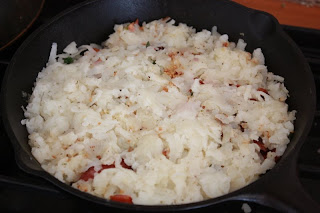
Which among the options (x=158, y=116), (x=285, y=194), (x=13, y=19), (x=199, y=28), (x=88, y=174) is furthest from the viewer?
(x=199, y=28)

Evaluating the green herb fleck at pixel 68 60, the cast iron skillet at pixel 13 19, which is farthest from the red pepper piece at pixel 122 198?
the cast iron skillet at pixel 13 19

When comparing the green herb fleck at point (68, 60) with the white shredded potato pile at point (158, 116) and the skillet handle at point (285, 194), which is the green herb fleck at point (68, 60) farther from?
the skillet handle at point (285, 194)

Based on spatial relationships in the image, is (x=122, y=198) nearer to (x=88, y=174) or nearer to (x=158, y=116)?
(x=88, y=174)

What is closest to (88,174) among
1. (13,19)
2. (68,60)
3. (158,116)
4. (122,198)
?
(122,198)

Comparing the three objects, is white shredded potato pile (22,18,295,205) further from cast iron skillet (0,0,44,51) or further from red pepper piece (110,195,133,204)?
cast iron skillet (0,0,44,51)

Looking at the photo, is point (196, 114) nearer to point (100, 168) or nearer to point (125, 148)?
point (125, 148)

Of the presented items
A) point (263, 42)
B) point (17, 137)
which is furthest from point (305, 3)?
point (17, 137)
